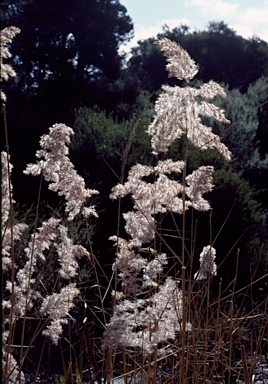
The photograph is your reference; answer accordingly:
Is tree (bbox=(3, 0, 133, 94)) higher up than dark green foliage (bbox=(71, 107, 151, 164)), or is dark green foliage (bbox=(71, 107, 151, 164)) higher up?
tree (bbox=(3, 0, 133, 94))

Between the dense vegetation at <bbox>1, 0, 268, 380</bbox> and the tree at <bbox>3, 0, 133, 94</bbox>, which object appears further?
the tree at <bbox>3, 0, 133, 94</bbox>

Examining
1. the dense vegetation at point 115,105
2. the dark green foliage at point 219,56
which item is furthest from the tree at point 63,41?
the dark green foliage at point 219,56

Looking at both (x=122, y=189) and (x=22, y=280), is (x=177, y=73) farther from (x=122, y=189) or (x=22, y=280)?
(x=22, y=280)

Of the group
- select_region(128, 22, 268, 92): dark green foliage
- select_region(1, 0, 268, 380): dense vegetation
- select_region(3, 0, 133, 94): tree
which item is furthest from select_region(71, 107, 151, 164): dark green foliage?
select_region(128, 22, 268, 92): dark green foliage

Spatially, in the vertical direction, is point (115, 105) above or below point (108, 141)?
above

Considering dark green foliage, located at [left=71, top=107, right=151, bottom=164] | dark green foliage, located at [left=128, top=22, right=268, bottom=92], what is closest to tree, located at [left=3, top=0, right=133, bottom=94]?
dark green foliage, located at [left=128, top=22, right=268, bottom=92]

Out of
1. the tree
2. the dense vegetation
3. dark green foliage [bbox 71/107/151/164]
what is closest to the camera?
the dense vegetation

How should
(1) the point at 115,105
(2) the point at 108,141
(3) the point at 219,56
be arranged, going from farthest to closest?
(3) the point at 219,56
(1) the point at 115,105
(2) the point at 108,141

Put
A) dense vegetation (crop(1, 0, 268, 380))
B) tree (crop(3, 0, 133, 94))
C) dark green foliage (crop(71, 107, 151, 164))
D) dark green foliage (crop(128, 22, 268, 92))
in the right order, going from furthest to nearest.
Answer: dark green foliage (crop(128, 22, 268, 92))
tree (crop(3, 0, 133, 94))
dark green foliage (crop(71, 107, 151, 164))
dense vegetation (crop(1, 0, 268, 380))

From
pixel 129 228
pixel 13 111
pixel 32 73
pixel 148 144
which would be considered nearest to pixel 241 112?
pixel 13 111

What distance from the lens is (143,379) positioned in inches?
77.2

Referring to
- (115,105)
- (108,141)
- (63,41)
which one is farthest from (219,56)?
(108,141)

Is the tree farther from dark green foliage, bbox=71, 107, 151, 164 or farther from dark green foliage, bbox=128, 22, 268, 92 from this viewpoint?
dark green foliage, bbox=71, 107, 151, 164

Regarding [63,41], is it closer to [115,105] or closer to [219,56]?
[115,105]
